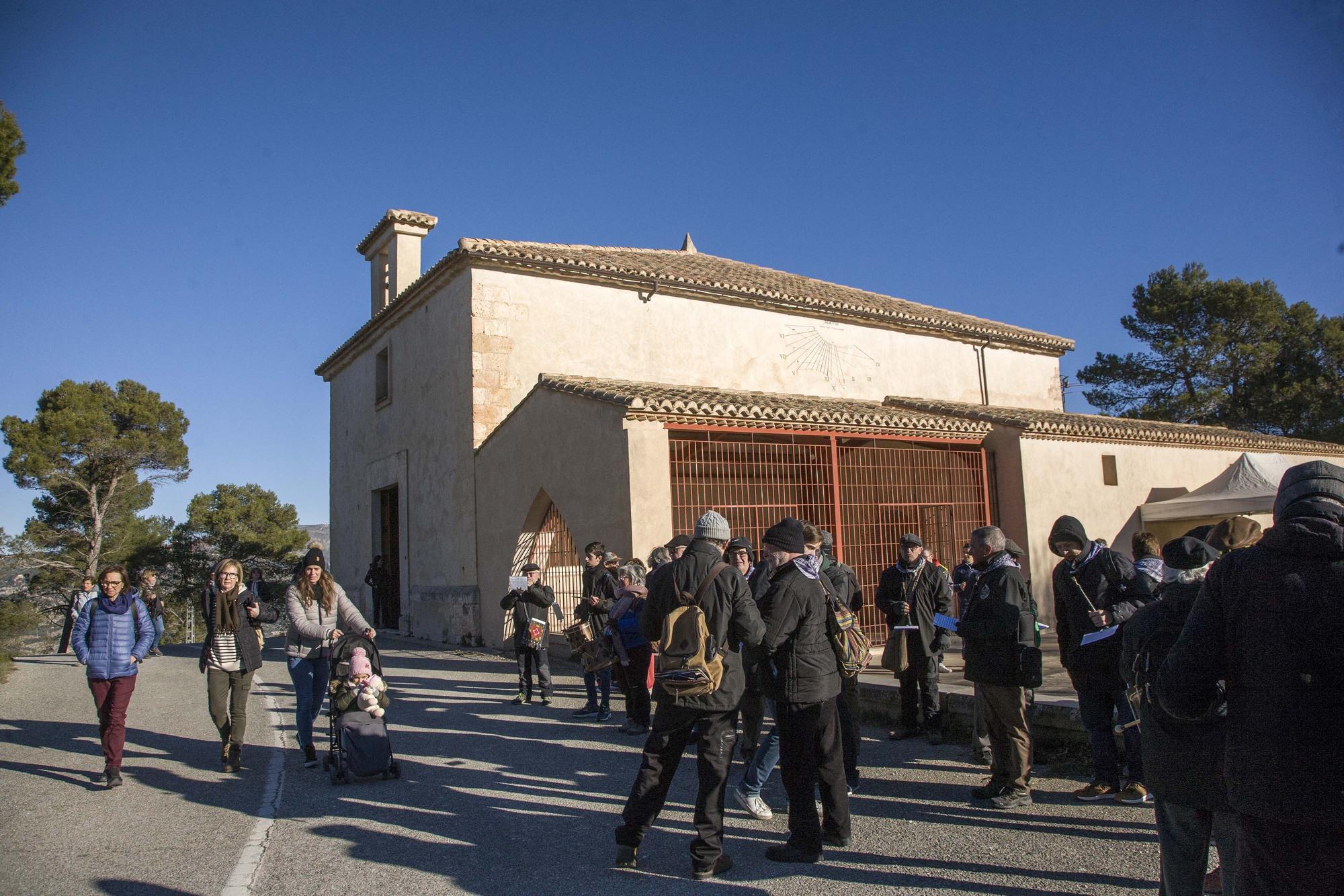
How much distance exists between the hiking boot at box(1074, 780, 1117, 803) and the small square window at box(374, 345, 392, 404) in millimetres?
17589

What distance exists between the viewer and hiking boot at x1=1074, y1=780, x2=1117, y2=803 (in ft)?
17.8

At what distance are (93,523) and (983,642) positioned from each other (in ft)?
121

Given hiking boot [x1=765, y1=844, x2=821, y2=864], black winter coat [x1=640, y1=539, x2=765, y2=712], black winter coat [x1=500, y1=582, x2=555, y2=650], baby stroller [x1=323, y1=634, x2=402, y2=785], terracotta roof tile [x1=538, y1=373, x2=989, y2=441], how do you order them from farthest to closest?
1. terracotta roof tile [x1=538, y1=373, x2=989, y2=441]
2. black winter coat [x1=500, y1=582, x2=555, y2=650]
3. baby stroller [x1=323, y1=634, x2=402, y2=785]
4. black winter coat [x1=640, y1=539, x2=765, y2=712]
5. hiking boot [x1=765, y1=844, x2=821, y2=864]

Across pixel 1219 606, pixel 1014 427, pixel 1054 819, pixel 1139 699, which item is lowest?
pixel 1054 819

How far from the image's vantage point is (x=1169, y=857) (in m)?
3.29

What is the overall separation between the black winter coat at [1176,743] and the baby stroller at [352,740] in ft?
16.6

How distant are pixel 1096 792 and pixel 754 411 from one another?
7.56 meters

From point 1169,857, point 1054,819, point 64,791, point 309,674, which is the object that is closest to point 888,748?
point 1054,819

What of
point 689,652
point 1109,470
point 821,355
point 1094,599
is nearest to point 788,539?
point 689,652

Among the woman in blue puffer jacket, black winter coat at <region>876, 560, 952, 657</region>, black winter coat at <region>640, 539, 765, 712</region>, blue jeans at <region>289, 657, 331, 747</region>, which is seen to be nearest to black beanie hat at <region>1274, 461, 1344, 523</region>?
black winter coat at <region>640, 539, 765, 712</region>

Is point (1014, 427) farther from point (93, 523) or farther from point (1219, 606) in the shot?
point (93, 523)

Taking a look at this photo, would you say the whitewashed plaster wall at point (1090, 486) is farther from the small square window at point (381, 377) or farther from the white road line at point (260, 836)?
the small square window at point (381, 377)

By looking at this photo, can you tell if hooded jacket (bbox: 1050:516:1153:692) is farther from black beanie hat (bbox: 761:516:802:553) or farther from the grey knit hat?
the grey knit hat

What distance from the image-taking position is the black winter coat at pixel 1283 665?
2178 mm
